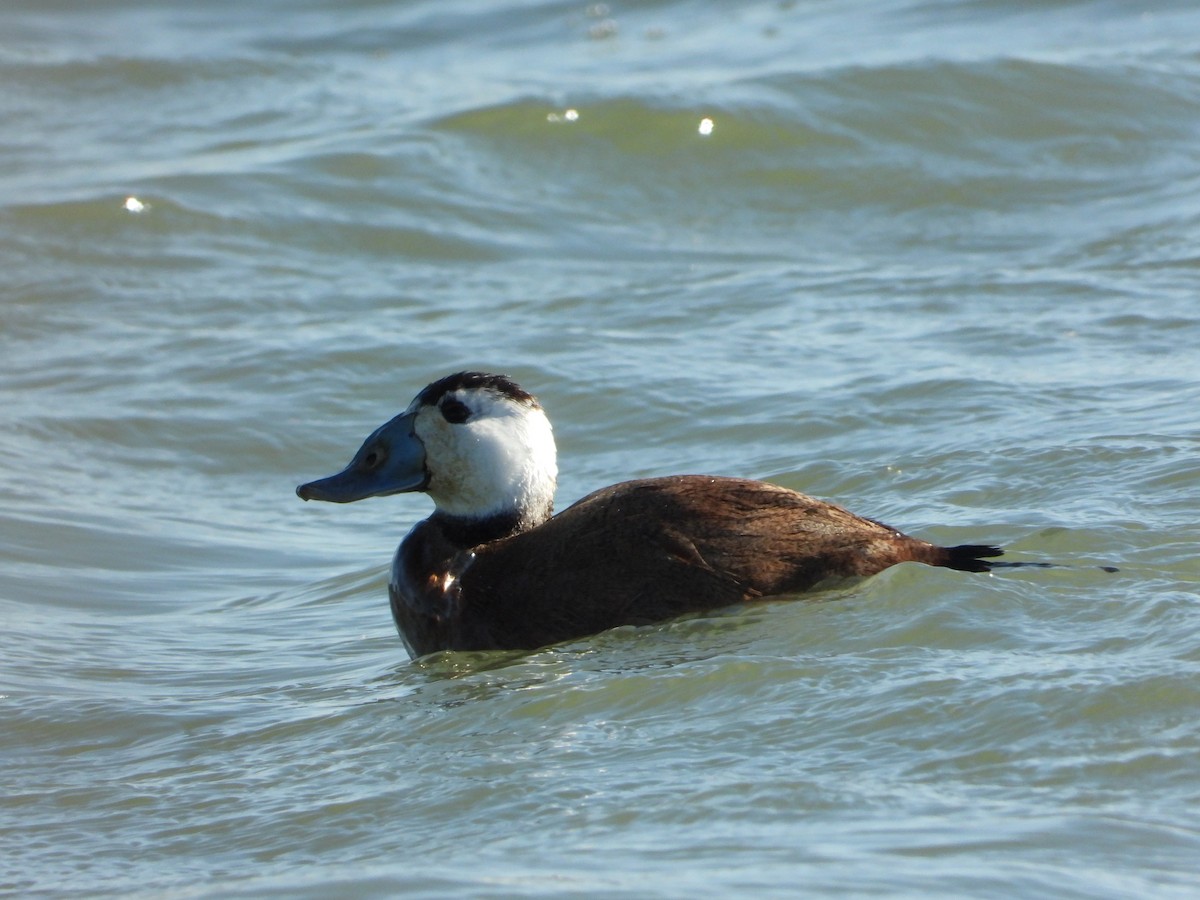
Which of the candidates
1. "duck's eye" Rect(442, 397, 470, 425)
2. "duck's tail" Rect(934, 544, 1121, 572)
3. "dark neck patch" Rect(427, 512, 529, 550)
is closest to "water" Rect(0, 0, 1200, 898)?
"duck's tail" Rect(934, 544, 1121, 572)

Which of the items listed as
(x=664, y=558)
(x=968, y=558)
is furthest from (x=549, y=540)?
(x=968, y=558)

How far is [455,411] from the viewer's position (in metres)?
6.17

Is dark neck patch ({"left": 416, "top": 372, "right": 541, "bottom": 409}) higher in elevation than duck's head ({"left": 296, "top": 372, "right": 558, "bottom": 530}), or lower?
higher

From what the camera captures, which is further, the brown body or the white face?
the white face

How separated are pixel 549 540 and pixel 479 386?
60 cm

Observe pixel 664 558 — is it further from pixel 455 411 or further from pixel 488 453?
pixel 455 411

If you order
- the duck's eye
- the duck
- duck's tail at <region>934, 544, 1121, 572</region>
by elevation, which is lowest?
duck's tail at <region>934, 544, 1121, 572</region>

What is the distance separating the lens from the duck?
5.65 meters

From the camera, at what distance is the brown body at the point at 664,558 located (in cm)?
564

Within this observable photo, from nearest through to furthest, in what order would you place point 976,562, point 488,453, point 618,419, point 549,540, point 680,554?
point 680,554 < point 976,562 < point 549,540 < point 488,453 < point 618,419

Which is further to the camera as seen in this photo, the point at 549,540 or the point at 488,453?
the point at 488,453

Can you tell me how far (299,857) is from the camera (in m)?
4.34

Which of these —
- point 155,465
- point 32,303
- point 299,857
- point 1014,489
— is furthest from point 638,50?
point 299,857

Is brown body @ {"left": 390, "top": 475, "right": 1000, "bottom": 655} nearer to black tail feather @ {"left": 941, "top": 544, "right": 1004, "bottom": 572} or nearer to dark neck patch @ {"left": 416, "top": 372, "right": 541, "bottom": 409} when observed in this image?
black tail feather @ {"left": 941, "top": 544, "right": 1004, "bottom": 572}
